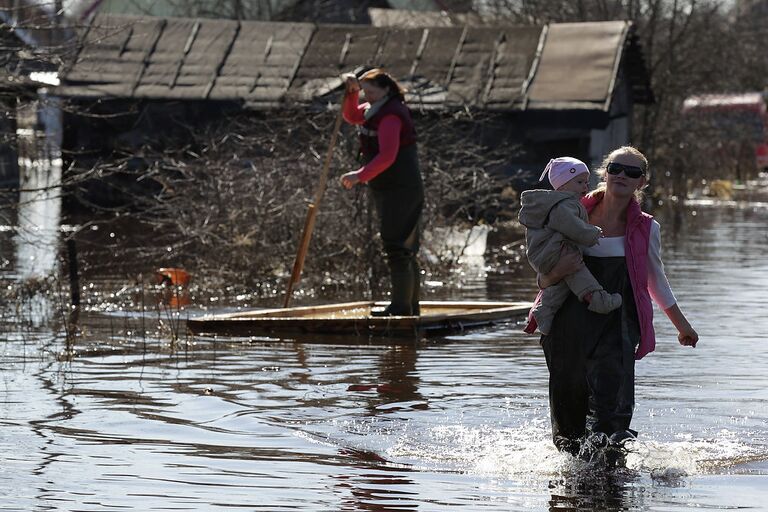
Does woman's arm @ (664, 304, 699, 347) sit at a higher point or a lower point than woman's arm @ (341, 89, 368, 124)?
lower

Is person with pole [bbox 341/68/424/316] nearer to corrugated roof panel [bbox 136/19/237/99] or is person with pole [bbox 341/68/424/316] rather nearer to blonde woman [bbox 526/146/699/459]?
blonde woman [bbox 526/146/699/459]

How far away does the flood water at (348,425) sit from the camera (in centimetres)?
712

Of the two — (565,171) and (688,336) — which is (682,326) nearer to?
(688,336)

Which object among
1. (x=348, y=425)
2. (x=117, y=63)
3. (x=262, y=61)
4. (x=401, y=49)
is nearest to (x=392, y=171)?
(x=348, y=425)

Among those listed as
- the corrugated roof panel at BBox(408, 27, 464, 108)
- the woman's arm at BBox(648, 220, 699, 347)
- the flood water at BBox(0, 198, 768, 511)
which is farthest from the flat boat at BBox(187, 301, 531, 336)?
the corrugated roof panel at BBox(408, 27, 464, 108)

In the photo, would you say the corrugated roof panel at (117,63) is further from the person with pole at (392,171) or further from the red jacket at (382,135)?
the red jacket at (382,135)

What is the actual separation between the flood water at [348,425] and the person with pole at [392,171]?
0.55 meters

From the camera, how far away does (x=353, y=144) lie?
55.5ft

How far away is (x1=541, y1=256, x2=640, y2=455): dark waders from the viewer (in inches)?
291

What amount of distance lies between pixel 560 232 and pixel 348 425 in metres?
2.02

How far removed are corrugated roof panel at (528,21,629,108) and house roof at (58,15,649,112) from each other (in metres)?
0.02

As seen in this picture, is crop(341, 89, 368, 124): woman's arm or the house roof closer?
crop(341, 89, 368, 124): woman's arm

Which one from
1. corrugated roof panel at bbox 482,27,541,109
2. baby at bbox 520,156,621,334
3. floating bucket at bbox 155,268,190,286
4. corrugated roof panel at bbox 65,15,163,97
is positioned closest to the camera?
baby at bbox 520,156,621,334

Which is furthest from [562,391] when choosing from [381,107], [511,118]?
[511,118]
